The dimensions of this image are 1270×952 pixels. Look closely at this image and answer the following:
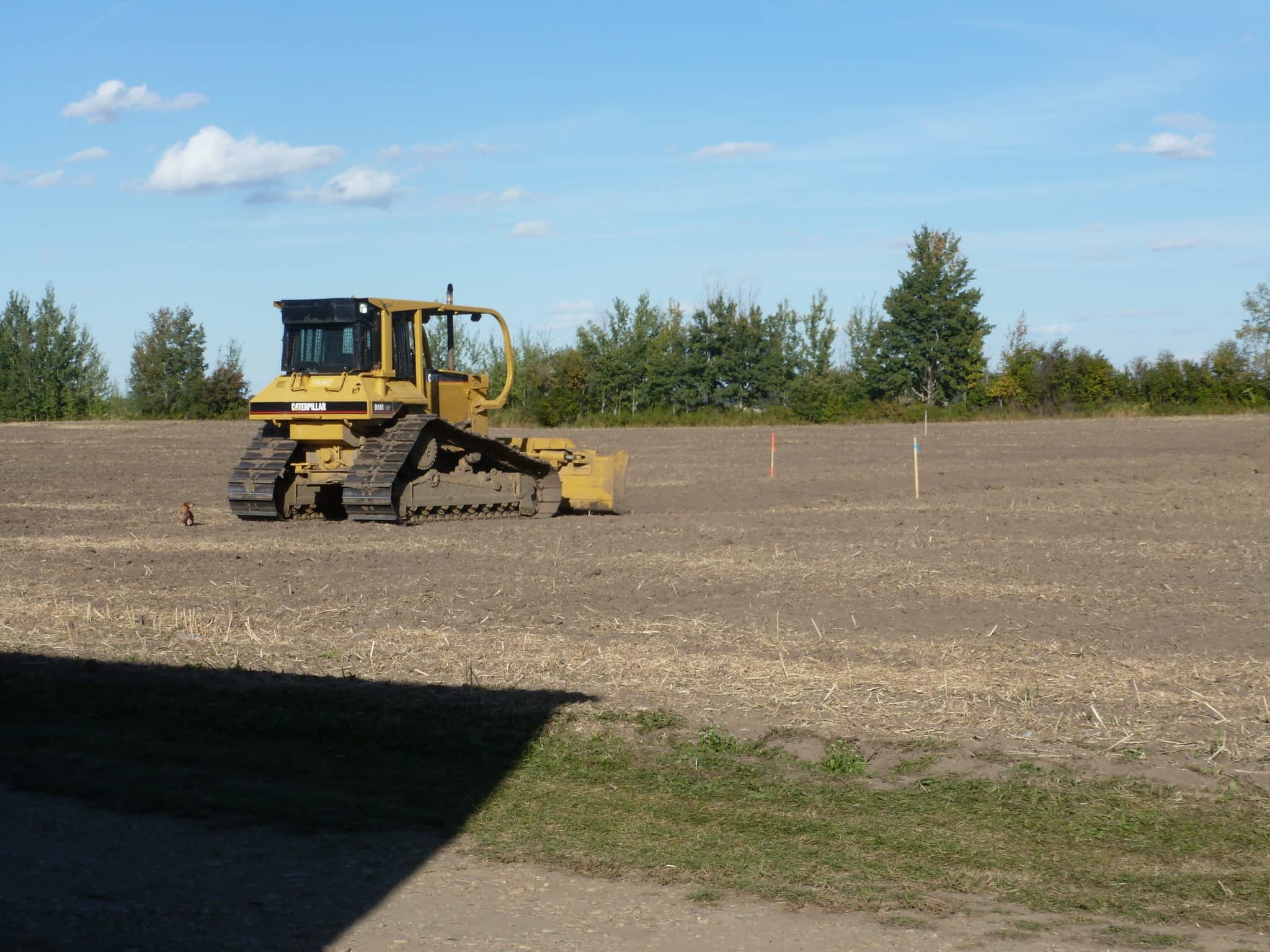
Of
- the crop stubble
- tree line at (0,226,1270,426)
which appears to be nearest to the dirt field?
the crop stubble

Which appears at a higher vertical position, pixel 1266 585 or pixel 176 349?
pixel 176 349

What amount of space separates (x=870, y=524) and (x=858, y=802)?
13158 millimetres

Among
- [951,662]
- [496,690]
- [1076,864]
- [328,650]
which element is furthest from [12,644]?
[1076,864]

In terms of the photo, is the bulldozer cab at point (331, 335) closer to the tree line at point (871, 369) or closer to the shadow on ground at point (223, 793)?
the shadow on ground at point (223, 793)

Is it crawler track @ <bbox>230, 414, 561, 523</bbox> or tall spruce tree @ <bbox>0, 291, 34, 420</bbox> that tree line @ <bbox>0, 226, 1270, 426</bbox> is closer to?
tall spruce tree @ <bbox>0, 291, 34, 420</bbox>

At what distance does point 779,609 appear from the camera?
499 inches

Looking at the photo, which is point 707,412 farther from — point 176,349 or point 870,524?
point 870,524

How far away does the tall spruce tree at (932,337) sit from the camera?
8038 cm

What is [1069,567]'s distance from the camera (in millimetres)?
15242

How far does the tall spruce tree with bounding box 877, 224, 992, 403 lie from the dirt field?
180ft

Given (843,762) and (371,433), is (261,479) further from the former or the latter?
(843,762)

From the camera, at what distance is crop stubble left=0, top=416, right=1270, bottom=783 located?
8.88 m

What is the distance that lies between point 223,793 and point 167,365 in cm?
6916

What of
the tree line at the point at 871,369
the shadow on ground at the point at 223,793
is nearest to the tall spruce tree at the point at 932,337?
the tree line at the point at 871,369
